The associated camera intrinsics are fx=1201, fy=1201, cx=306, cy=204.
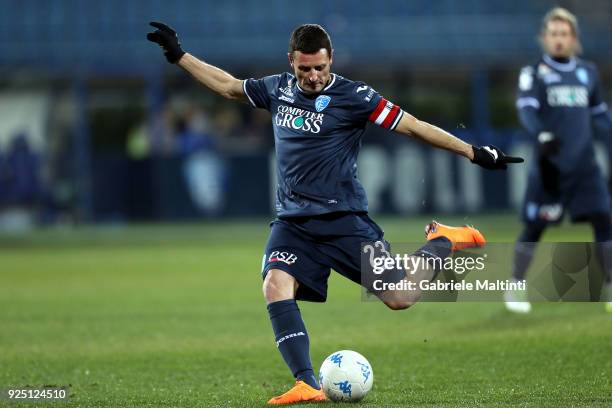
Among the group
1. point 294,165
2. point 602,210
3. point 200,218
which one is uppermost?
point 294,165

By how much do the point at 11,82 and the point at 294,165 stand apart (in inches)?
810

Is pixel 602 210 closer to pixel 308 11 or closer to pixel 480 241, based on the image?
pixel 480 241

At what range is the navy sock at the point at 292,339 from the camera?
6.37m

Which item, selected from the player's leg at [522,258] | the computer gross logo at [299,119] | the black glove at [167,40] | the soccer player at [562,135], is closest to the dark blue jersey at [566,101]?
the soccer player at [562,135]

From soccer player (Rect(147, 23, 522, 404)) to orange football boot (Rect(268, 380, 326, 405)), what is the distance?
29 cm

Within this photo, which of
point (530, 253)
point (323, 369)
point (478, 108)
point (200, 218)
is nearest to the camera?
point (323, 369)

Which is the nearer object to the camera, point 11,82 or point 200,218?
point 200,218

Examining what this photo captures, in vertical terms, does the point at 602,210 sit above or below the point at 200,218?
above

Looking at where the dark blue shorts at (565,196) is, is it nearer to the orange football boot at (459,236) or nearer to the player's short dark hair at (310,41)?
the orange football boot at (459,236)

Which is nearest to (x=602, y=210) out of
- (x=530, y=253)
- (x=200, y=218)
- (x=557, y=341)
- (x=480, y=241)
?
(x=530, y=253)

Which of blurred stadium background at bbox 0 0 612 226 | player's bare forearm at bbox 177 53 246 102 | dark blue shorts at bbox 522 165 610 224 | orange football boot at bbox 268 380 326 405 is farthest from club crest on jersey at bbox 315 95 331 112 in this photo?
blurred stadium background at bbox 0 0 612 226

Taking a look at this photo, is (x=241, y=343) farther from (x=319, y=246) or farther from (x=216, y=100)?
(x=216, y=100)

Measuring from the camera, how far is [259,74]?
26.2m

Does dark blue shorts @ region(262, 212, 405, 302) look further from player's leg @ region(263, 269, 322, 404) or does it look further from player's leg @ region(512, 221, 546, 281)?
player's leg @ region(512, 221, 546, 281)
